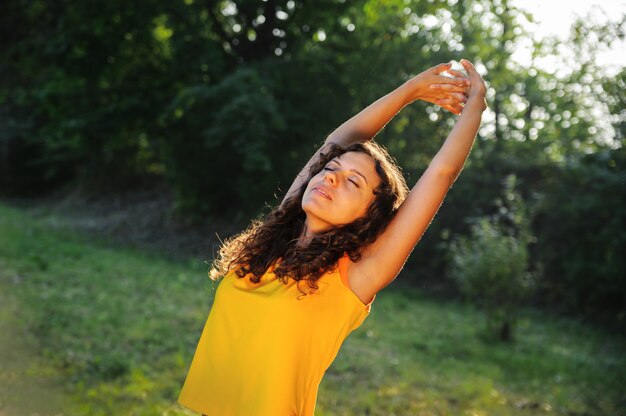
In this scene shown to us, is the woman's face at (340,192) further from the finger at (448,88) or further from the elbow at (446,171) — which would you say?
the finger at (448,88)

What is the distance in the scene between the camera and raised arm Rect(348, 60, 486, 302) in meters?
2.02

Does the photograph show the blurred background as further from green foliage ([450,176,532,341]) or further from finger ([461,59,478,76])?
finger ([461,59,478,76])

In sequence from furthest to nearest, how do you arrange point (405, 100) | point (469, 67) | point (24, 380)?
1. point (24, 380)
2. point (405, 100)
3. point (469, 67)

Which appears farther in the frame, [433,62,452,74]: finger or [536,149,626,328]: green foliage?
[536,149,626,328]: green foliage

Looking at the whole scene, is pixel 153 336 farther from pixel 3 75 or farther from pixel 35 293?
pixel 3 75

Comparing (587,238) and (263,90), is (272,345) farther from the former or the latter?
(263,90)

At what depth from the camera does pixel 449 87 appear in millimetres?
2287

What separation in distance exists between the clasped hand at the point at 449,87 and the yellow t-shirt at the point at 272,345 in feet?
2.10

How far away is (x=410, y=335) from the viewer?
8453mm

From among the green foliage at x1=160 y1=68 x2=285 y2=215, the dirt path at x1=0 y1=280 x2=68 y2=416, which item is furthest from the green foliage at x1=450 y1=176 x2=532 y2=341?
the dirt path at x1=0 y1=280 x2=68 y2=416

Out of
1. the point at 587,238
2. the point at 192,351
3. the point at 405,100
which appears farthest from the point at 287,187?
the point at 405,100

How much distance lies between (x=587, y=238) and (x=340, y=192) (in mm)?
8808

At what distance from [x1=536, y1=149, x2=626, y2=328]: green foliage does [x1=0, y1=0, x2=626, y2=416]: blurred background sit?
3 cm

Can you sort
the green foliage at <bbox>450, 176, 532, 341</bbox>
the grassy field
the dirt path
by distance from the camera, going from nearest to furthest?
the dirt path, the grassy field, the green foliage at <bbox>450, 176, 532, 341</bbox>
